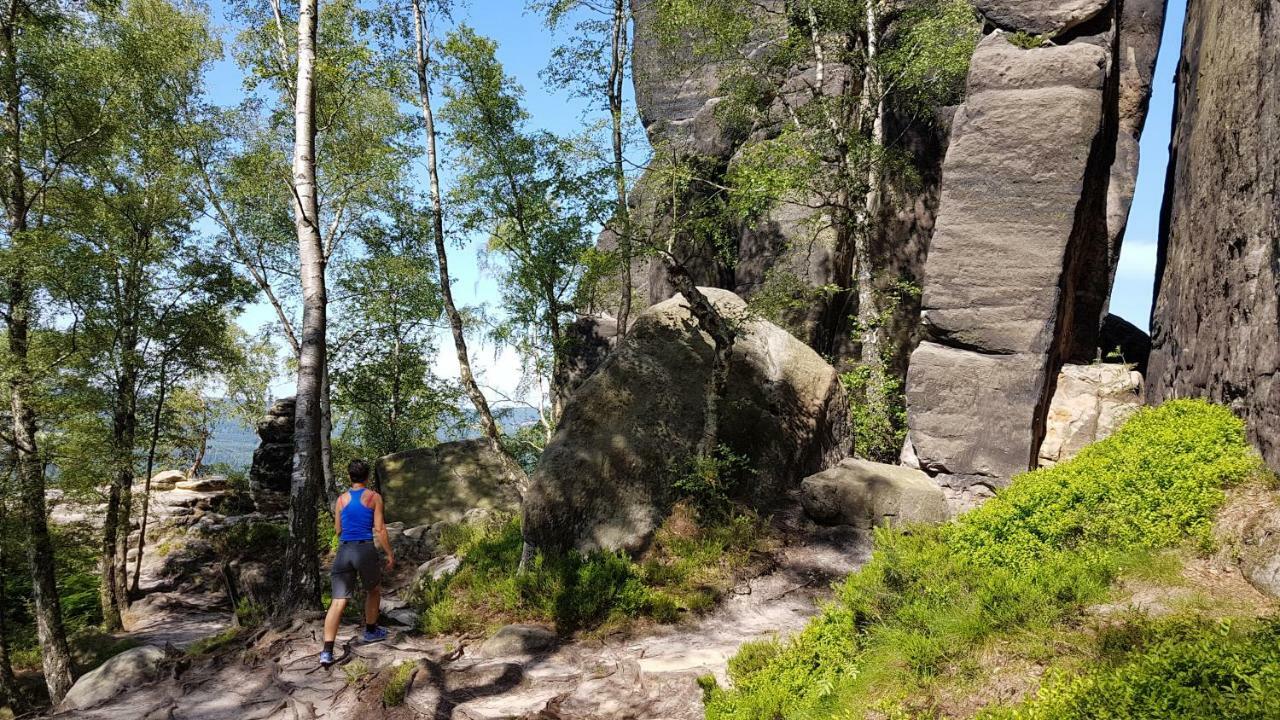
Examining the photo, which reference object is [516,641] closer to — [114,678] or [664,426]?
[664,426]

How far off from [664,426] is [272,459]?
22.2m

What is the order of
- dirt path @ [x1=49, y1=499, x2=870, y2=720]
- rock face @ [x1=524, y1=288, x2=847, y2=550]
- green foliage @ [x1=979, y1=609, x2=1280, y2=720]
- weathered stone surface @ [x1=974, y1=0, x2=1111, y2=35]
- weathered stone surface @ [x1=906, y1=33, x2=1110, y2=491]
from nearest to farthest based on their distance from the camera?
green foliage @ [x1=979, y1=609, x2=1280, y2=720] → dirt path @ [x1=49, y1=499, x2=870, y2=720] → rock face @ [x1=524, y1=288, x2=847, y2=550] → weathered stone surface @ [x1=906, y1=33, x2=1110, y2=491] → weathered stone surface @ [x1=974, y1=0, x2=1111, y2=35]

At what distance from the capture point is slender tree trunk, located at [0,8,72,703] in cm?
1196

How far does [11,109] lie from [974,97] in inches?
722

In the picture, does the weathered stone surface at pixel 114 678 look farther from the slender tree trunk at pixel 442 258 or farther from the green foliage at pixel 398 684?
the slender tree trunk at pixel 442 258

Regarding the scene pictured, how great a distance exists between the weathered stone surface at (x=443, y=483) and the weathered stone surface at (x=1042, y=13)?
14451 mm

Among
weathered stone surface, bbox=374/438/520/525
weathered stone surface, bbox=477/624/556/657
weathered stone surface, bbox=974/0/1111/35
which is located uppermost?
weathered stone surface, bbox=974/0/1111/35

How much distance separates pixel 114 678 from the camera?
7.26 meters

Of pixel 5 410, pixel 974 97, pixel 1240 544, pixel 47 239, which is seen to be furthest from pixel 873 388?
pixel 5 410

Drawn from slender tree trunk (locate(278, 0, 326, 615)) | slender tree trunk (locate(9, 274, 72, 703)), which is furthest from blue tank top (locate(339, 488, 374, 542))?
slender tree trunk (locate(9, 274, 72, 703))

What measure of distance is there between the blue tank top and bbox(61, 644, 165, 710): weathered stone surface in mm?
2829

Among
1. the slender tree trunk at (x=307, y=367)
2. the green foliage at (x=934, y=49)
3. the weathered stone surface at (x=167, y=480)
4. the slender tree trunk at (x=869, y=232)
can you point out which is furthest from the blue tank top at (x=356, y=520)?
the weathered stone surface at (x=167, y=480)

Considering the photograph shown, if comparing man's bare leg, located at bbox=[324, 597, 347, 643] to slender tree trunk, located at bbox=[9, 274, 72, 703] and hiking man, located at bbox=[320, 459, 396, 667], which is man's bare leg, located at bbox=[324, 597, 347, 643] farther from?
slender tree trunk, located at bbox=[9, 274, 72, 703]

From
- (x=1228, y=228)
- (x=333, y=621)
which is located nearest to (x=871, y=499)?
(x=1228, y=228)
